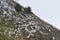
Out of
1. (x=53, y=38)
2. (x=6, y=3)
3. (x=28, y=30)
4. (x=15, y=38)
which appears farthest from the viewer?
(x=6, y=3)

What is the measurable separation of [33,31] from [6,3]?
7.30m

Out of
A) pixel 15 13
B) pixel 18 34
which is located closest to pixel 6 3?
pixel 15 13

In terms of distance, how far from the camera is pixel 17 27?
2800 centimetres

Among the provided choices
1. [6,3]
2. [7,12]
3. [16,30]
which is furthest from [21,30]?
[6,3]

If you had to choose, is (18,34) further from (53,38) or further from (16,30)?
(53,38)

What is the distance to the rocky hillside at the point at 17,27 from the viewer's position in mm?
26364

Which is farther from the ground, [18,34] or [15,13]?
[15,13]

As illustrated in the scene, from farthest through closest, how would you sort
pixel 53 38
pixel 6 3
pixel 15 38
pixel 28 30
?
pixel 6 3, pixel 53 38, pixel 28 30, pixel 15 38

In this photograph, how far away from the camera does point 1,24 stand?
27812mm

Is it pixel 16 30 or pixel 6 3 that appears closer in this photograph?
pixel 16 30

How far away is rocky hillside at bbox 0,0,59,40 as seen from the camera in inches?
1038

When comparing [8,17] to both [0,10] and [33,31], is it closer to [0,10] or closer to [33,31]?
Result: [0,10]

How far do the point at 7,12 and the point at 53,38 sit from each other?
6.26 m

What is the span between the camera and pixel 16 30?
1071 inches
